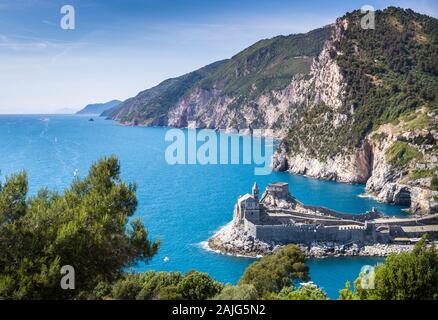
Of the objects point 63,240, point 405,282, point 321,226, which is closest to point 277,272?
point 405,282

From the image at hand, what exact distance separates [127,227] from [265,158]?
96003 mm

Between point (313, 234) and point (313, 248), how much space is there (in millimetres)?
1762

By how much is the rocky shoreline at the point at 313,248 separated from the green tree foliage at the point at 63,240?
27.0 meters

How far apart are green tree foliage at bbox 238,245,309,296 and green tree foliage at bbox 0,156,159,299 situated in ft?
33.0

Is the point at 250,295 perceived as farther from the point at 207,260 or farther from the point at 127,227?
the point at 207,260

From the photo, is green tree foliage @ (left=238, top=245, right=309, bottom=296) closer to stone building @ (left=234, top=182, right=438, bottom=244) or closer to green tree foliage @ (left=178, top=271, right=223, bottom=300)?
green tree foliage @ (left=178, top=271, right=223, bottom=300)

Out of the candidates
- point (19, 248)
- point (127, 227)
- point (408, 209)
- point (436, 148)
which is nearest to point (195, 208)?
point (408, 209)

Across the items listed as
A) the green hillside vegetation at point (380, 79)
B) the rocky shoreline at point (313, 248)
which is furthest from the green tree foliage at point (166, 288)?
the green hillside vegetation at point (380, 79)

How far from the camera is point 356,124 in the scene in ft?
320

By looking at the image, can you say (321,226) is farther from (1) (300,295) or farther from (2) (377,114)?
(2) (377,114)

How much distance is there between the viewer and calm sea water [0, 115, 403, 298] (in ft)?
149

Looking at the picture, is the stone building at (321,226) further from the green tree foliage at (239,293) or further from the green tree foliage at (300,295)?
the green tree foliage at (239,293)

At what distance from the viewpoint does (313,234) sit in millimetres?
50219

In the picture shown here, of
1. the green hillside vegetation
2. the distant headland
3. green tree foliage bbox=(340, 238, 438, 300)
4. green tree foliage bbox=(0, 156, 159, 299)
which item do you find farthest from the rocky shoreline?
the green hillside vegetation
